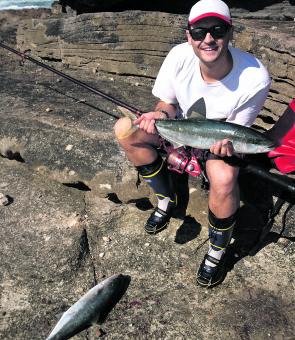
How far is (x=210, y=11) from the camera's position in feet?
11.2

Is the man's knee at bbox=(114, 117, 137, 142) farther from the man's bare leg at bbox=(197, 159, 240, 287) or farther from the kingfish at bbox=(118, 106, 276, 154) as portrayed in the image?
the man's bare leg at bbox=(197, 159, 240, 287)

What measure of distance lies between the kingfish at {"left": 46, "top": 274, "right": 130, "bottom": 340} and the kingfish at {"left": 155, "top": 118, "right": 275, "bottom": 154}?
51.7 inches

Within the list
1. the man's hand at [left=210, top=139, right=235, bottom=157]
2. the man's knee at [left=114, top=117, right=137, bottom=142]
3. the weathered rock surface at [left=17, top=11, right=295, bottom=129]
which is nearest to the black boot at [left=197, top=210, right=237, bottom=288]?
the man's hand at [left=210, top=139, right=235, bottom=157]

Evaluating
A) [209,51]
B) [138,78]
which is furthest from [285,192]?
[138,78]

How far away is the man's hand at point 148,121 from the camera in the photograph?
366 centimetres

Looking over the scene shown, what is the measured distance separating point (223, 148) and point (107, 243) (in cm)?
157

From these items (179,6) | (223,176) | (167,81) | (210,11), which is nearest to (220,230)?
(223,176)

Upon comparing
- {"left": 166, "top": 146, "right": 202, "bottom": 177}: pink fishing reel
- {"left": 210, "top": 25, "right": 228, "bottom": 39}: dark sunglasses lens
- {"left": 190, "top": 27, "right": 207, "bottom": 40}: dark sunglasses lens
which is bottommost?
{"left": 166, "top": 146, "right": 202, "bottom": 177}: pink fishing reel

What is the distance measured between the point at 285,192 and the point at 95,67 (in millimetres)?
4289

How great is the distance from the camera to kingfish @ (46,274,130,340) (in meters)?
3.23

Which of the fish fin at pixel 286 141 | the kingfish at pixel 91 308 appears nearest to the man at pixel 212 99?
the fish fin at pixel 286 141

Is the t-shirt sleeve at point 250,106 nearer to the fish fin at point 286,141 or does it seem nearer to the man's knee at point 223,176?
the fish fin at point 286,141

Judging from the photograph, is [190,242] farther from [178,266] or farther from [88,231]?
[88,231]

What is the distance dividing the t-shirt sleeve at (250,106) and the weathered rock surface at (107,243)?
852 millimetres
